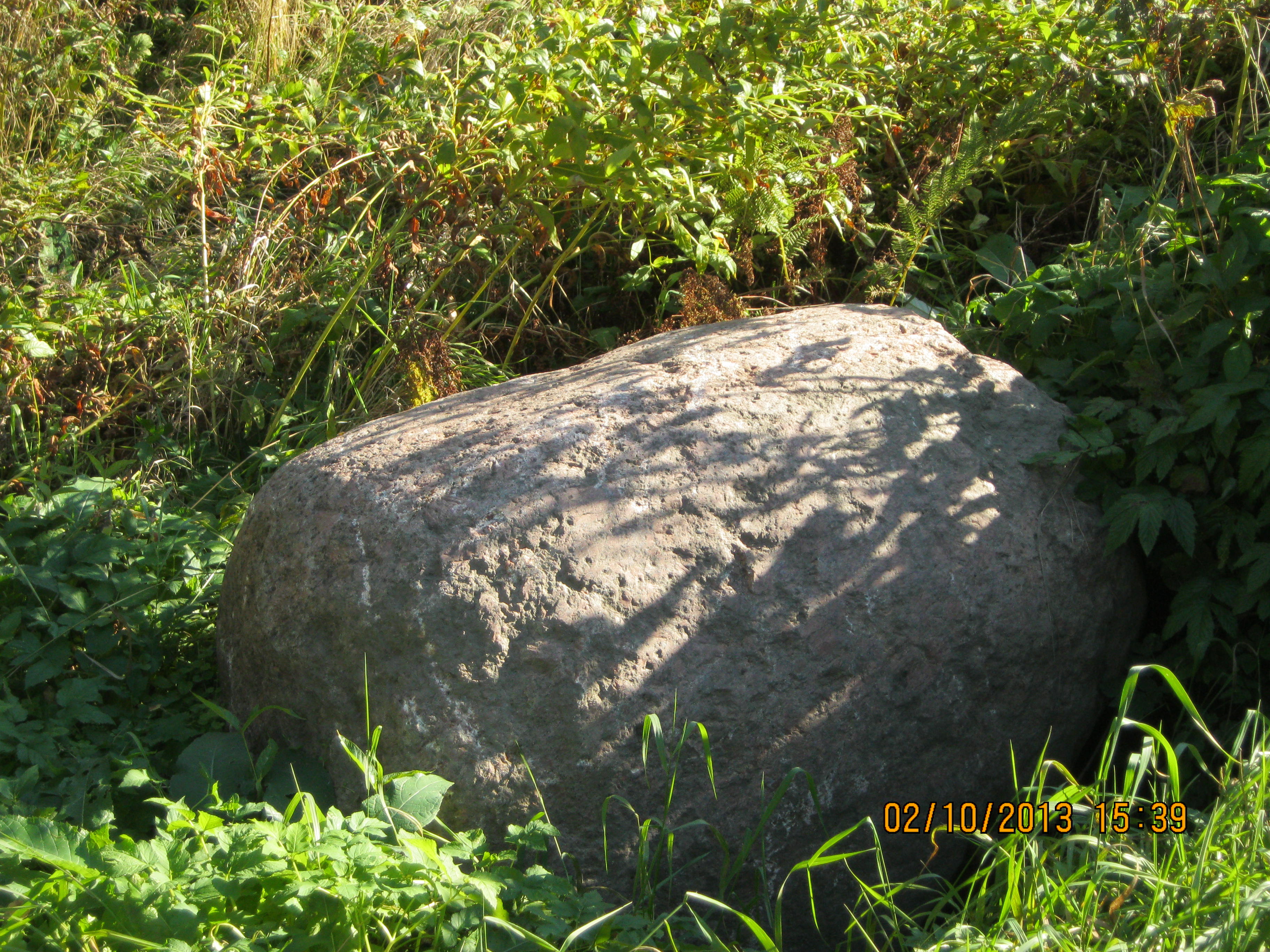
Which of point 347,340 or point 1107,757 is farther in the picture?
point 347,340

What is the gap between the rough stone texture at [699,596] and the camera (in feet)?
6.91

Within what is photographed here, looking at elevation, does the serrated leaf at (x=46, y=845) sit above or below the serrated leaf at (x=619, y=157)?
below

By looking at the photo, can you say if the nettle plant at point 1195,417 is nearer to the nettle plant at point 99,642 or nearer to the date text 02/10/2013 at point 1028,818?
the date text 02/10/2013 at point 1028,818

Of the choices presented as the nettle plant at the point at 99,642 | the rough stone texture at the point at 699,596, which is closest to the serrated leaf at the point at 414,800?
the rough stone texture at the point at 699,596

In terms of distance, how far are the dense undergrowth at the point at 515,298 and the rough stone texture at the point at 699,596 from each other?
163 millimetres

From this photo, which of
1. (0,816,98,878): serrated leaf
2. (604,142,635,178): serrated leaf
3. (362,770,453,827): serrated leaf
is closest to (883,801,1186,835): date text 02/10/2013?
(362,770,453,827): serrated leaf

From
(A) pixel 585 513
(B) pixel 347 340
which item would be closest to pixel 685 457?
(A) pixel 585 513

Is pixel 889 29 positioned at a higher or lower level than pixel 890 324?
higher

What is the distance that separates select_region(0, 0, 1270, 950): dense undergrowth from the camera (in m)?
1.79

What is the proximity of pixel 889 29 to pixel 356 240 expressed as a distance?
2.25 m

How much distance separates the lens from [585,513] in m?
2.27

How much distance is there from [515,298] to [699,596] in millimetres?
1894

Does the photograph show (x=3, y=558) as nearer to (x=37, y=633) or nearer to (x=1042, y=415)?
(x=37, y=633)

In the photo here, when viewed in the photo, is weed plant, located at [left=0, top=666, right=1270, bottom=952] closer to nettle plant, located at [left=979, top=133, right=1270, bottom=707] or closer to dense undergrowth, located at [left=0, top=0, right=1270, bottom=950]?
dense undergrowth, located at [left=0, top=0, right=1270, bottom=950]
